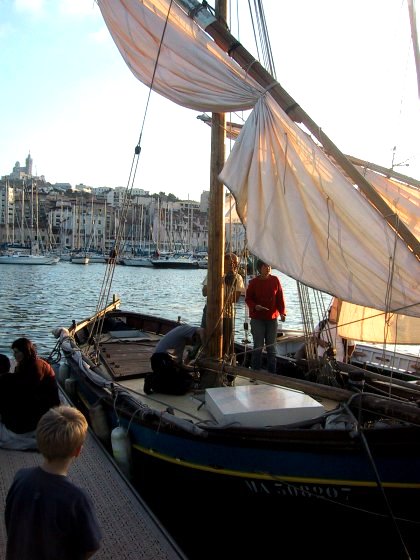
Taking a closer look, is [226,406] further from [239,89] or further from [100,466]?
[239,89]

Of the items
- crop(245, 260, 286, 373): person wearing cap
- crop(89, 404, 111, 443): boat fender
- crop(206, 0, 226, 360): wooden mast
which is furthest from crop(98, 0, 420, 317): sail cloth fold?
crop(89, 404, 111, 443): boat fender

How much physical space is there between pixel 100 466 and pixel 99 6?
7521 mm

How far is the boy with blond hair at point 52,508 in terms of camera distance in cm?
264

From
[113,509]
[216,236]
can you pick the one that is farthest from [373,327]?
[113,509]

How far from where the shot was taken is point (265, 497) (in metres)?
5.19

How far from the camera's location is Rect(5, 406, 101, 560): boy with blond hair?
2645 millimetres

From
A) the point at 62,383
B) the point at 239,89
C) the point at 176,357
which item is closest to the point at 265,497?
the point at 176,357

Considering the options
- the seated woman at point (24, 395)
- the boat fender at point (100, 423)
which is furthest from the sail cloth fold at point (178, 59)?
the boat fender at point (100, 423)

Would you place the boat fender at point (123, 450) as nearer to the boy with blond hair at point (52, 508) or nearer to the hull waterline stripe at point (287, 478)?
the hull waterline stripe at point (287, 478)

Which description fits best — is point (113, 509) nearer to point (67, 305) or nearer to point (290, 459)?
point (290, 459)

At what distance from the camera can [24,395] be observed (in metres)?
6.13

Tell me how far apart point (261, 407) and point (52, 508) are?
3219 millimetres

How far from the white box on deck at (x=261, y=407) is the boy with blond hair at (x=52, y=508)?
2.84 m

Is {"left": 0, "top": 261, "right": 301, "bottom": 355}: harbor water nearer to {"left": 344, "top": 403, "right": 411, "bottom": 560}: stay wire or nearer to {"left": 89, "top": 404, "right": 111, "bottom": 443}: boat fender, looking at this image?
{"left": 89, "top": 404, "right": 111, "bottom": 443}: boat fender
